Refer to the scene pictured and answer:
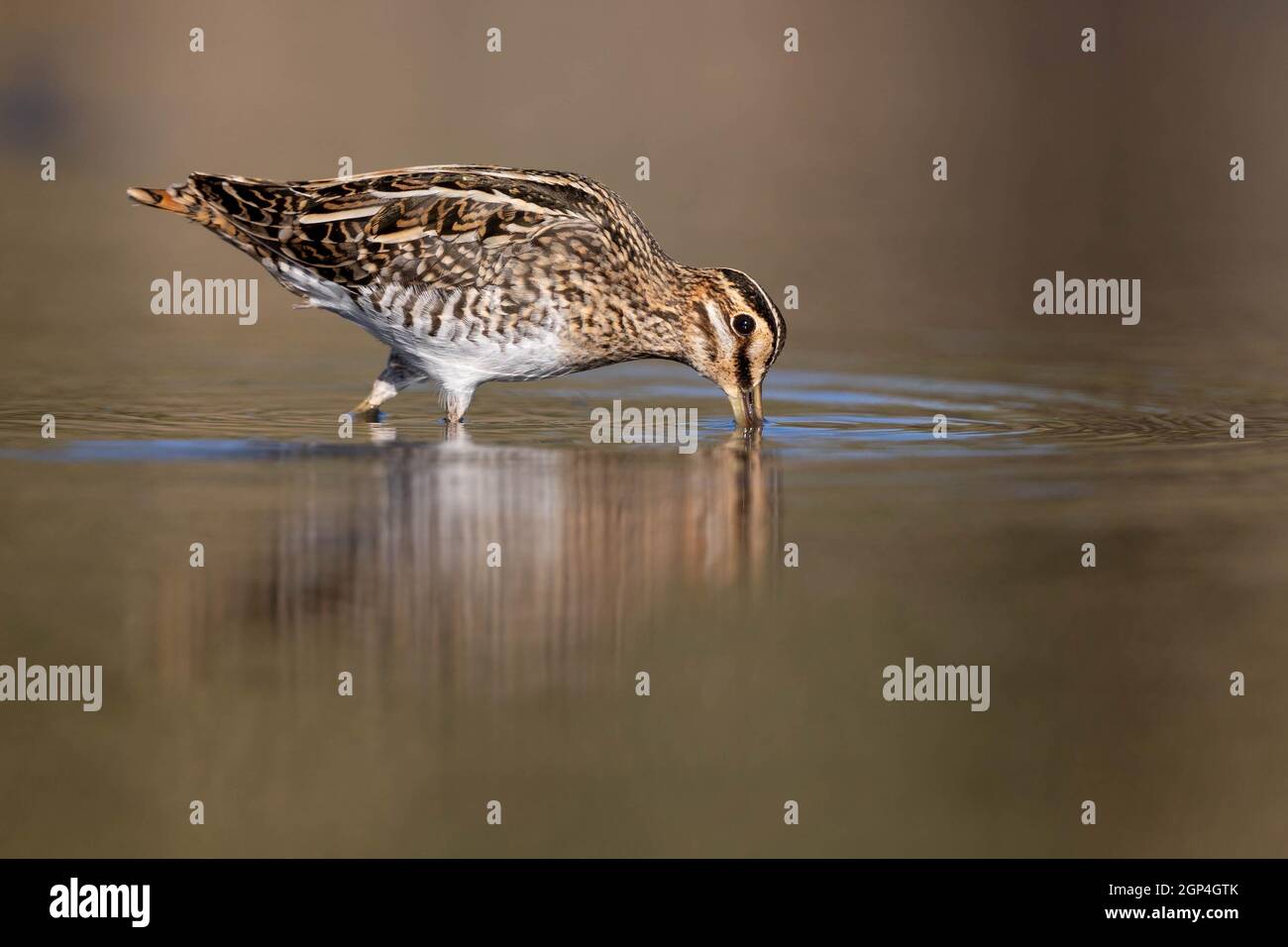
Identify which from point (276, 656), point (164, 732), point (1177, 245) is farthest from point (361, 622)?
point (1177, 245)

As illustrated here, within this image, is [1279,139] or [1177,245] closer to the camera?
[1177,245]

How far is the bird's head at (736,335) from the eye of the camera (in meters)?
14.6

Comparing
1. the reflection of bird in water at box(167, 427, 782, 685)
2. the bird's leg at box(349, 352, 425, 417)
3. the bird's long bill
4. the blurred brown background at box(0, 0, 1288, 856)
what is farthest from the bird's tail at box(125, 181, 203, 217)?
the bird's long bill

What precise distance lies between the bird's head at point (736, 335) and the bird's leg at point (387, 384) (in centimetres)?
185

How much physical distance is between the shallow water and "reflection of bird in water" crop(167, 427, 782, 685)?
3cm

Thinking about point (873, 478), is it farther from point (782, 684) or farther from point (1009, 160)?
point (1009, 160)

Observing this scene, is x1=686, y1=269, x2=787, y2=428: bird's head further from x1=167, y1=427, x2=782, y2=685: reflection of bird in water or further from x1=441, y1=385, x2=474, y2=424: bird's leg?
x1=441, y1=385, x2=474, y2=424: bird's leg

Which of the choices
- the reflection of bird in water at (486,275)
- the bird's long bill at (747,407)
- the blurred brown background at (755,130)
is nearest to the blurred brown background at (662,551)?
the blurred brown background at (755,130)

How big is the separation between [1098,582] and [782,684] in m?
2.10

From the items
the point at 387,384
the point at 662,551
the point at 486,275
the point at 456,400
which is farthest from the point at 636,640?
the point at 387,384

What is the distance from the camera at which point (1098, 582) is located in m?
10.5

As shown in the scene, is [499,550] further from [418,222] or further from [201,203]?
[201,203]

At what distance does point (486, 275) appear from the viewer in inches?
545

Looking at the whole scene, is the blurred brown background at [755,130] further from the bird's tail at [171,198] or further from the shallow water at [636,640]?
the shallow water at [636,640]
